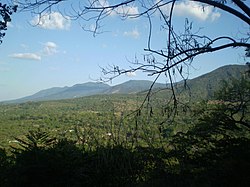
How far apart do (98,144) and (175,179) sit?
1497 mm

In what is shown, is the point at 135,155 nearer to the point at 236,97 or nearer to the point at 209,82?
the point at 236,97

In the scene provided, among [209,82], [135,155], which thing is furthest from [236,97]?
[135,155]

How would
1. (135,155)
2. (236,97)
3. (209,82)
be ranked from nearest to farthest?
(135,155)
(236,97)
(209,82)

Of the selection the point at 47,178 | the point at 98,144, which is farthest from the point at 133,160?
the point at 47,178

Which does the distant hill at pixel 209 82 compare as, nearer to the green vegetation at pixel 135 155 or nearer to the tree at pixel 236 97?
the tree at pixel 236 97

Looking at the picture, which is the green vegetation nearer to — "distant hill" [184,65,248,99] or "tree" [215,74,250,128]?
"tree" [215,74,250,128]

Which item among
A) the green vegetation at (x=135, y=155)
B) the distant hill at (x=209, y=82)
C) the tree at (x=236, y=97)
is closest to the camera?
the green vegetation at (x=135, y=155)

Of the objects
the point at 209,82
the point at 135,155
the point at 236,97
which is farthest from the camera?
the point at 209,82

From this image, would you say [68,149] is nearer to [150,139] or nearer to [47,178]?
[47,178]

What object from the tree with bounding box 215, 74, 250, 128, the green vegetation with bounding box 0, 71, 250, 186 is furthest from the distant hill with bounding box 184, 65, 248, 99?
the green vegetation with bounding box 0, 71, 250, 186

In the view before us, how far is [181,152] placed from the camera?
472 cm

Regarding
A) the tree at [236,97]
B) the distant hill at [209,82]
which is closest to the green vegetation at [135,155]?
the tree at [236,97]

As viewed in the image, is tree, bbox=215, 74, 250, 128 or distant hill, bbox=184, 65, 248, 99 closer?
distant hill, bbox=184, 65, 248, 99

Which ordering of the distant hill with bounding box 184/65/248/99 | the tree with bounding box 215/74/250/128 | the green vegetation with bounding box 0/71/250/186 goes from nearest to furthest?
the green vegetation with bounding box 0/71/250/186, the distant hill with bounding box 184/65/248/99, the tree with bounding box 215/74/250/128
